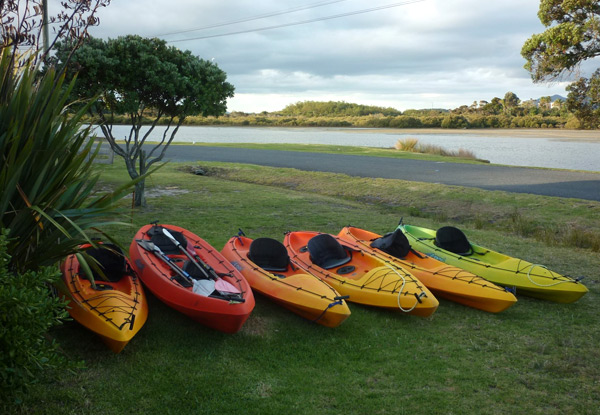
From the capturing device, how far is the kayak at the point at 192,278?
18.3ft

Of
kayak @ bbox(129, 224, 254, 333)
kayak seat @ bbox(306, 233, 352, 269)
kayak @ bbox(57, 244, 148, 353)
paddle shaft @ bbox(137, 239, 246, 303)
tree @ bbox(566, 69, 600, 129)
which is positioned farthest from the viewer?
tree @ bbox(566, 69, 600, 129)

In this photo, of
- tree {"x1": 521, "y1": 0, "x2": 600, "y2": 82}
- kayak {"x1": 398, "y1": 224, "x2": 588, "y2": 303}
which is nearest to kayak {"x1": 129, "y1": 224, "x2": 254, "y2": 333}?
kayak {"x1": 398, "y1": 224, "x2": 588, "y2": 303}

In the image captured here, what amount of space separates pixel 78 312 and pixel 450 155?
29.9 m

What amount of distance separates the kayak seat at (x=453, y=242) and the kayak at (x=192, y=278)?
12.9ft

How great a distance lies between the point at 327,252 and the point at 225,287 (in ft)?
7.76

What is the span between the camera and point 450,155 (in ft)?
105

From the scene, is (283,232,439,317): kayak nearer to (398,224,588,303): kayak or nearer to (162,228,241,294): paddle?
(398,224,588,303): kayak

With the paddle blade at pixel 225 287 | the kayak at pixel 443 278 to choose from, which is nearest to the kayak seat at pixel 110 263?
the paddle blade at pixel 225 287

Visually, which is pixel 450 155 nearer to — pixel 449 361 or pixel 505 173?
pixel 505 173

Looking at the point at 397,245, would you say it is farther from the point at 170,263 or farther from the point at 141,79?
the point at 141,79

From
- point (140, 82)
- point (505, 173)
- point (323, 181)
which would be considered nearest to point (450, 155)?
point (505, 173)

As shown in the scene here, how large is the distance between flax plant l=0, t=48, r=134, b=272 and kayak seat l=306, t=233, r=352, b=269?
13.0 feet

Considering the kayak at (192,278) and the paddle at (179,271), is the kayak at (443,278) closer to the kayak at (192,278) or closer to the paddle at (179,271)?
the kayak at (192,278)

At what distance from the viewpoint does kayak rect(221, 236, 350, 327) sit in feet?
20.0
